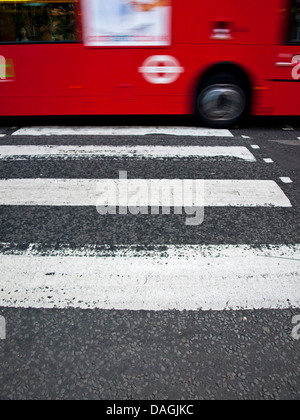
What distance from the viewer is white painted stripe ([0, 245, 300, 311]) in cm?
243

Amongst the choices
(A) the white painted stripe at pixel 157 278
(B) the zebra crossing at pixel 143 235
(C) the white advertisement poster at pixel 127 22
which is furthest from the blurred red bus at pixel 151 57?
(A) the white painted stripe at pixel 157 278

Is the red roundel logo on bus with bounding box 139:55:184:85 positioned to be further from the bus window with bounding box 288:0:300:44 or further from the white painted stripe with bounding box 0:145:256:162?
the bus window with bounding box 288:0:300:44

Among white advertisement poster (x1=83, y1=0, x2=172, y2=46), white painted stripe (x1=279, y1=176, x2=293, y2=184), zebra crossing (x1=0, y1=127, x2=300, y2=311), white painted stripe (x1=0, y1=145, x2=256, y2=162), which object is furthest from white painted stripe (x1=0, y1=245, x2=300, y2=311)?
white advertisement poster (x1=83, y1=0, x2=172, y2=46)

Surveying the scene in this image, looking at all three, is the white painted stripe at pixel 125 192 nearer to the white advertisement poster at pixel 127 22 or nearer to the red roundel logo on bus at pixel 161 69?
the red roundel logo on bus at pixel 161 69

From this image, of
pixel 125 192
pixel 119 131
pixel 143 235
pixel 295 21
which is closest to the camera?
pixel 143 235

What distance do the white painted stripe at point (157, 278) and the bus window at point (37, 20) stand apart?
444 cm

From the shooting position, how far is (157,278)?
265cm

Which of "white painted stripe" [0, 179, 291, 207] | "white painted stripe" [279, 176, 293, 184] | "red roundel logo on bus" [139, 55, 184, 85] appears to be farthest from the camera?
"red roundel logo on bus" [139, 55, 184, 85]

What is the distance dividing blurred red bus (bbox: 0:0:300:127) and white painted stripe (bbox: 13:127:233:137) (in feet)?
1.01

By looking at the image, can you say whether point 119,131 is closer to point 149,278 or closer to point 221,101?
point 221,101

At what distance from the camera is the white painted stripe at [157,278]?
7.97ft

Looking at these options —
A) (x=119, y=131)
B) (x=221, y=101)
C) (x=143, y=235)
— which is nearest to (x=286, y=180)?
(x=143, y=235)

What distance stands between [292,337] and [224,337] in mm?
462

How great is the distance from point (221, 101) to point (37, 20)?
11.8 ft
